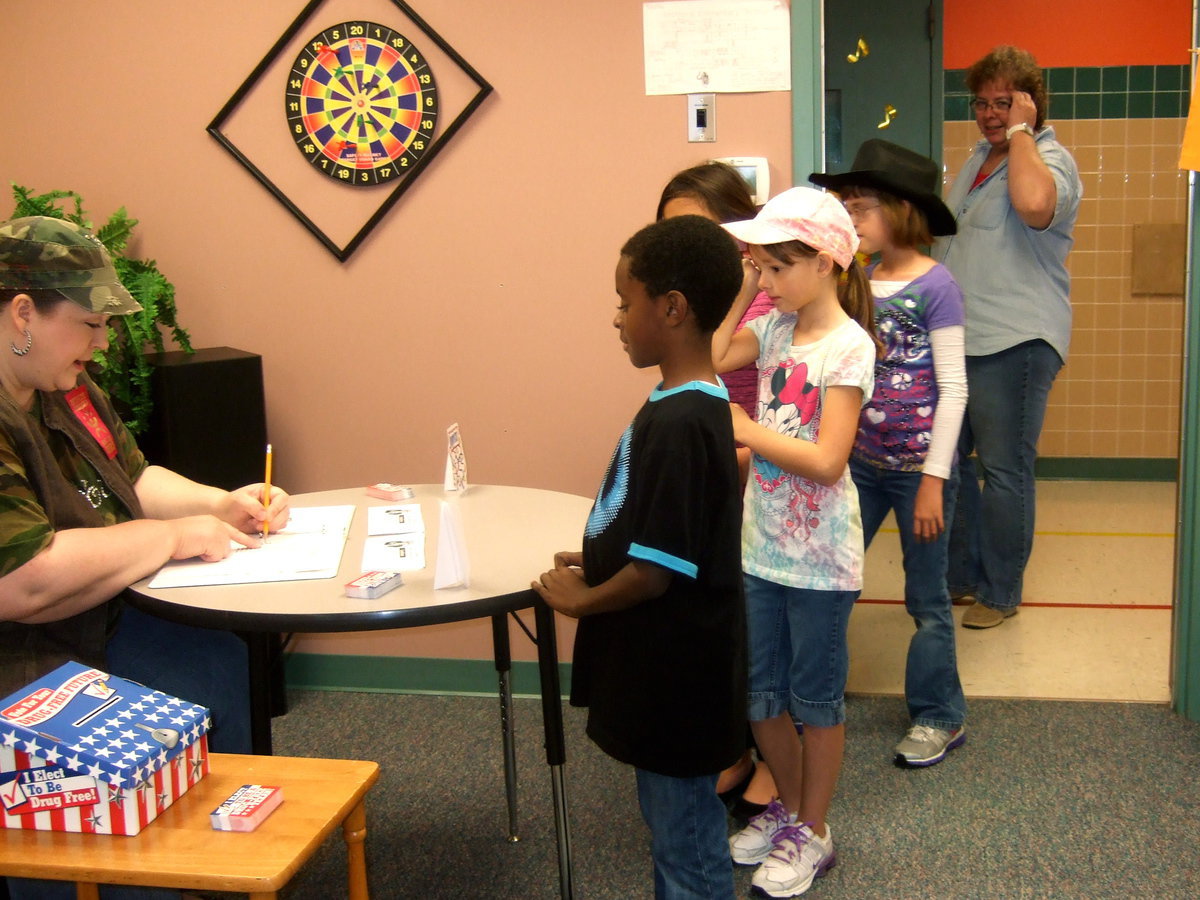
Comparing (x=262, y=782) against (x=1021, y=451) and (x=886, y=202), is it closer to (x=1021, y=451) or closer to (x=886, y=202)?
(x=886, y=202)

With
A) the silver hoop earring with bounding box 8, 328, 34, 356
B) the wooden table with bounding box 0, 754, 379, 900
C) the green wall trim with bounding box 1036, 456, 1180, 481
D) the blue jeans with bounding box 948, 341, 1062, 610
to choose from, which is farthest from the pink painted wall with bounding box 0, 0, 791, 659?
the green wall trim with bounding box 1036, 456, 1180, 481

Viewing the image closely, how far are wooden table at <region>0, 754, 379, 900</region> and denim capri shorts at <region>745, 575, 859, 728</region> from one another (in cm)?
85

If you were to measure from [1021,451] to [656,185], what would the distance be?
1.27m

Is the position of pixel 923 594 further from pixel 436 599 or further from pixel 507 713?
pixel 436 599

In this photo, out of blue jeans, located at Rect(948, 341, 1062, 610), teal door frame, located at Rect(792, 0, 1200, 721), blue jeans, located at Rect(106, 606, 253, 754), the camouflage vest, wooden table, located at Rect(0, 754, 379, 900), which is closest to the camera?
wooden table, located at Rect(0, 754, 379, 900)

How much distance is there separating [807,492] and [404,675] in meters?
1.50

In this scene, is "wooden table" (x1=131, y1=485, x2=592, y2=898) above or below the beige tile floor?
above

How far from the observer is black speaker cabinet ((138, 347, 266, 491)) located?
2.56 meters

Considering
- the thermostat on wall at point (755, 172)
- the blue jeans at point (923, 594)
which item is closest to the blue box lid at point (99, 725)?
the blue jeans at point (923, 594)

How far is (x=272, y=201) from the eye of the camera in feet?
9.20

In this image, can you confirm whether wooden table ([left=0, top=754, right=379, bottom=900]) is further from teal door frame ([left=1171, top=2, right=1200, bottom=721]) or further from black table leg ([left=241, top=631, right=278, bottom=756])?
teal door frame ([left=1171, top=2, right=1200, bottom=721])

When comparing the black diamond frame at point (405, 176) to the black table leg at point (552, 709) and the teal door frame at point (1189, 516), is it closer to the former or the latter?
the black table leg at point (552, 709)

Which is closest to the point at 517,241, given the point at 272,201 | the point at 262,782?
the point at 272,201

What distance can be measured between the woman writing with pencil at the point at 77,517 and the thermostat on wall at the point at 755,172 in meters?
1.33
